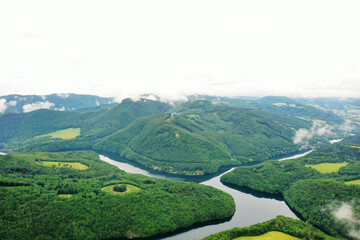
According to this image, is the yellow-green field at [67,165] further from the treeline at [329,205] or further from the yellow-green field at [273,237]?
the treeline at [329,205]

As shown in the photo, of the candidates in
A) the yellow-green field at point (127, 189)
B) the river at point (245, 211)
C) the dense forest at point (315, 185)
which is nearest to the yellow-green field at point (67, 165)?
the yellow-green field at point (127, 189)

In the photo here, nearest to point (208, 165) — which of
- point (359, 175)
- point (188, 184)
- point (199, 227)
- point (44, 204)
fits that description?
point (188, 184)

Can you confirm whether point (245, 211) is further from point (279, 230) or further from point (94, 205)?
point (94, 205)

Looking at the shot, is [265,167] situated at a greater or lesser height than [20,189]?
lesser

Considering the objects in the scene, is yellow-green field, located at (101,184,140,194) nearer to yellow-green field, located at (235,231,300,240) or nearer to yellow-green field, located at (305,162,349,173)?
yellow-green field, located at (235,231,300,240)

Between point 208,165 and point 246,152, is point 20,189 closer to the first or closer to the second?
point 208,165

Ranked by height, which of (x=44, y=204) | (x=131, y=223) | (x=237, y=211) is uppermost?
(x=44, y=204)
